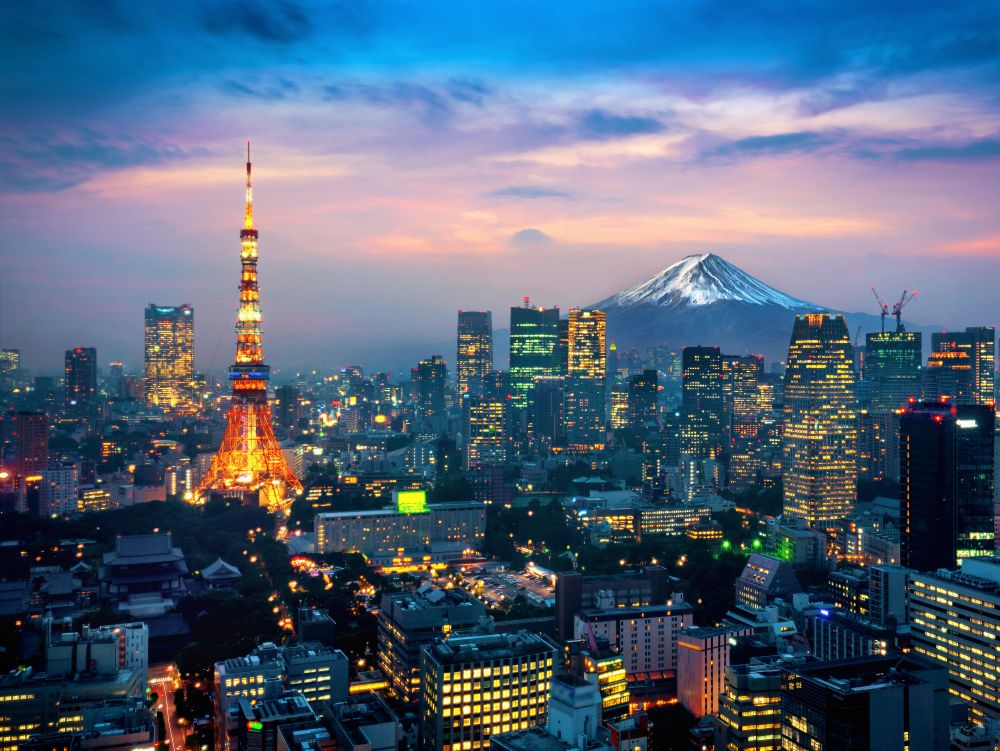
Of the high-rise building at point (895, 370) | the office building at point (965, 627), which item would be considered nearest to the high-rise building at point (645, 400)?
the high-rise building at point (895, 370)

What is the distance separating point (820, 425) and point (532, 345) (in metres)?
31.1

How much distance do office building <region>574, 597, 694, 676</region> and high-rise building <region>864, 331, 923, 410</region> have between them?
1160 inches

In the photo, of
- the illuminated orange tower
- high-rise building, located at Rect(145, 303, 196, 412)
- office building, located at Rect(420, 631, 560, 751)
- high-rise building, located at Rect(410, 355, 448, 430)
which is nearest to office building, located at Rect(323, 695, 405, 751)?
office building, located at Rect(420, 631, 560, 751)

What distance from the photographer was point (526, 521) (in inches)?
1286

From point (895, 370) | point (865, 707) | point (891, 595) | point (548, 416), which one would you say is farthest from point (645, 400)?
point (865, 707)

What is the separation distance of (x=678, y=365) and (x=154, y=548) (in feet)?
191

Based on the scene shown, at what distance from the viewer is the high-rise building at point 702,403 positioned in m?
46.6

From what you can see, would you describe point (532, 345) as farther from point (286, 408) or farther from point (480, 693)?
point (480, 693)

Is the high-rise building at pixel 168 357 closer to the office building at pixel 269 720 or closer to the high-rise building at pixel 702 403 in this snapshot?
the high-rise building at pixel 702 403

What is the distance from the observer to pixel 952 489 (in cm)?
2159

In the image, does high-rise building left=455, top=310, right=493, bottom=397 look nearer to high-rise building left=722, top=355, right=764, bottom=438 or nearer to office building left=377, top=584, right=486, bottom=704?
high-rise building left=722, top=355, right=764, bottom=438

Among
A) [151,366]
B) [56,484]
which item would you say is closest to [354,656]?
[56,484]

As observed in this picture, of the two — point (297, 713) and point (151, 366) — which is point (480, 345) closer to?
point (151, 366)

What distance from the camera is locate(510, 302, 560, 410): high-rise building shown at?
61.7m
